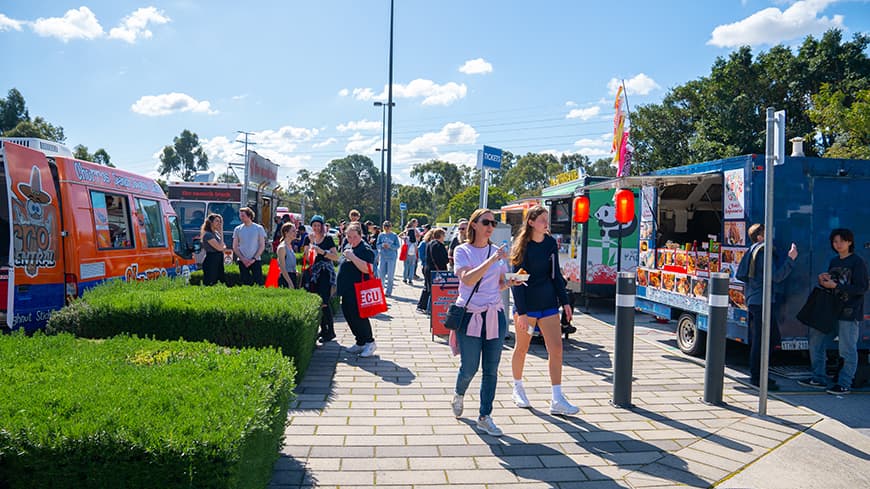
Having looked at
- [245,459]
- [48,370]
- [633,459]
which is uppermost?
[48,370]

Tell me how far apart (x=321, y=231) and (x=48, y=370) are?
4.39 metres

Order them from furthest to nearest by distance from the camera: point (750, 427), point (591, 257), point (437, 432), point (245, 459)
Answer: point (591, 257), point (750, 427), point (437, 432), point (245, 459)

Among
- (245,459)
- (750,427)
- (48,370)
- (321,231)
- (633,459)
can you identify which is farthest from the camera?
(321,231)

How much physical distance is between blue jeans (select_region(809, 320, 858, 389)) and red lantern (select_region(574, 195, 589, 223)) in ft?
17.4

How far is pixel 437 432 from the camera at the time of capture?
462cm

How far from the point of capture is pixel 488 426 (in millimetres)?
4602

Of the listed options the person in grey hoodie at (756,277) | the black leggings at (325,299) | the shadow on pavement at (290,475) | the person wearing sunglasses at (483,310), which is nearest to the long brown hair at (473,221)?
the person wearing sunglasses at (483,310)

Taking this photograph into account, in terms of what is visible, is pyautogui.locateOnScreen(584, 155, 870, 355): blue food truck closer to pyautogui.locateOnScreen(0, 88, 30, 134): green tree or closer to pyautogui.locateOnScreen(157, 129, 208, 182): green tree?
pyautogui.locateOnScreen(0, 88, 30, 134): green tree

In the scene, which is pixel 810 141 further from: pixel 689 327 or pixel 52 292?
pixel 52 292

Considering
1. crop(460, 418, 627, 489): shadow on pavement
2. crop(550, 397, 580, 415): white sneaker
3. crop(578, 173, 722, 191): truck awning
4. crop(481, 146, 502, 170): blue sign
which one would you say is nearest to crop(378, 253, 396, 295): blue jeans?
crop(481, 146, 502, 170): blue sign

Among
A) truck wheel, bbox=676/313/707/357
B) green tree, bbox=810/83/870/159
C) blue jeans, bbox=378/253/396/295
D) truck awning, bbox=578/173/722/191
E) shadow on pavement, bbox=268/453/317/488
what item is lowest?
shadow on pavement, bbox=268/453/317/488

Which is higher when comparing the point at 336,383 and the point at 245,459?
the point at 245,459

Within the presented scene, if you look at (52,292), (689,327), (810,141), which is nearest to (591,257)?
(689,327)

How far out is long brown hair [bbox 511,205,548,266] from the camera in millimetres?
5117
